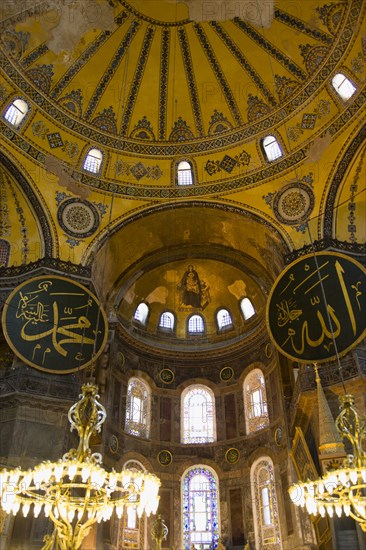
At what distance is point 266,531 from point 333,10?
44.5ft

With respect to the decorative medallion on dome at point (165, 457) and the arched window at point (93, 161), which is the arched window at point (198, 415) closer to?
the decorative medallion on dome at point (165, 457)

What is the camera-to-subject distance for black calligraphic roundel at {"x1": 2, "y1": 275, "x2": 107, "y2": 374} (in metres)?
11.8

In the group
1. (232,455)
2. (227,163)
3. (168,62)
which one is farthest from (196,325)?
(168,62)

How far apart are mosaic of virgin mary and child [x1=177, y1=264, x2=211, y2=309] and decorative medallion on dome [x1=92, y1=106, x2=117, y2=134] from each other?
5317 millimetres

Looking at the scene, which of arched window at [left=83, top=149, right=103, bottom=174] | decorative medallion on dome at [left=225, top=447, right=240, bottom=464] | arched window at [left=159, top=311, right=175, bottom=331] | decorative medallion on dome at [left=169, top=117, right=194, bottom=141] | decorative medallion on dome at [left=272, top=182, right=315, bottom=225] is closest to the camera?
decorative medallion on dome at [left=272, top=182, right=315, bottom=225]

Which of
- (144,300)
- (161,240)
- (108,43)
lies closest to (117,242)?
(161,240)

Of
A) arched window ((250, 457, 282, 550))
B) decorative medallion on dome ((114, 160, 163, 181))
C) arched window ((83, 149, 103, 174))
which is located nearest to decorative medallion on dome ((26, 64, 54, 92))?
arched window ((83, 149, 103, 174))

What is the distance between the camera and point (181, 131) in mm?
15414

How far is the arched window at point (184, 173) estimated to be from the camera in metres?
15.3

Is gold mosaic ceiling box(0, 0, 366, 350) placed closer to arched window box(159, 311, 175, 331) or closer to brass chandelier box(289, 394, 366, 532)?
arched window box(159, 311, 175, 331)

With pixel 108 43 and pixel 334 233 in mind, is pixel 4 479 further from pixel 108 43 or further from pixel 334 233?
pixel 108 43

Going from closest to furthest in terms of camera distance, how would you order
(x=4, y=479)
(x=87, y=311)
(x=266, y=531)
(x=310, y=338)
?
(x=4, y=479) → (x=310, y=338) → (x=87, y=311) → (x=266, y=531)

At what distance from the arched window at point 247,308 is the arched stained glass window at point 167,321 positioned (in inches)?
97.9

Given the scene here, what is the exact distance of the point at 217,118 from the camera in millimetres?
15242
